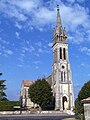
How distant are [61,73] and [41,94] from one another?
12.8 m

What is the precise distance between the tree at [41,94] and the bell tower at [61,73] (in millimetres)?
5498

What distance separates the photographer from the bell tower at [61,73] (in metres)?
87.0

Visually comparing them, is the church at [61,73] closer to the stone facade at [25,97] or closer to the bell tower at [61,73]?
the bell tower at [61,73]

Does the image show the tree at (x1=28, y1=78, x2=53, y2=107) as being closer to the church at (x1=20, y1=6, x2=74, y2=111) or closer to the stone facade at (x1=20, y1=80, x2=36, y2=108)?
the church at (x1=20, y1=6, x2=74, y2=111)

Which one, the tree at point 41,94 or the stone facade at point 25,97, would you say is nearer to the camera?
the tree at point 41,94

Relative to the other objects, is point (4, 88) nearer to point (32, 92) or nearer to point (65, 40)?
point (32, 92)

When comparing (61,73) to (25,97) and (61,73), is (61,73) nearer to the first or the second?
(61,73)

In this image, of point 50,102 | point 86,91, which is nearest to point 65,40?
point 50,102

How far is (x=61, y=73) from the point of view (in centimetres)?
9019

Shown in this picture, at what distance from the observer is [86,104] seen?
1695cm

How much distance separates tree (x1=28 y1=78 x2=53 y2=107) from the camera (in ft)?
265

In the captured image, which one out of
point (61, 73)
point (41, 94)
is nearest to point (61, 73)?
point (61, 73)

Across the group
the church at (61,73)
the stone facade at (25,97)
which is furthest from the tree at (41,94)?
the stone facade at (25,97)

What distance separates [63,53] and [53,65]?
18.6ft
